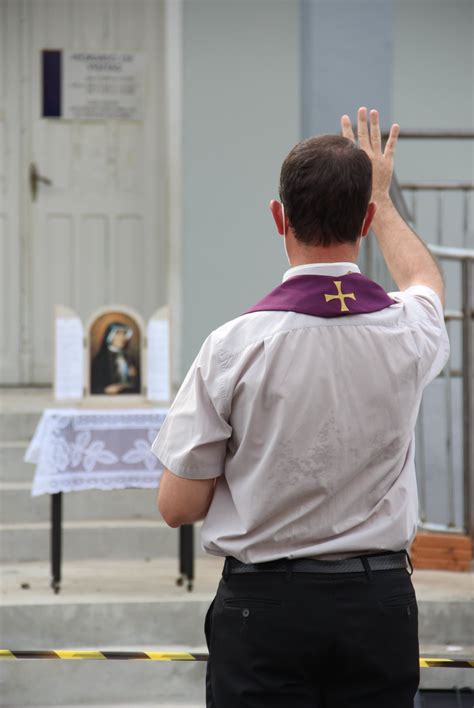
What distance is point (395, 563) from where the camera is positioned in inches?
64.7

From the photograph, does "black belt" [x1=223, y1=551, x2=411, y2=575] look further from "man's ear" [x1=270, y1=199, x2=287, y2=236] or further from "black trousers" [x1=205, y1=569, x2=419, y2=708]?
"man's ear" [x1=270, y1=199, x2=287, y2=236]

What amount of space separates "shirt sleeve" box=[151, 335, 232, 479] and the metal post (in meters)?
3.20

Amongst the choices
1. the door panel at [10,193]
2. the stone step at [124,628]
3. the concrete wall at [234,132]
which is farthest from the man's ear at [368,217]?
the door panel at [10,193]

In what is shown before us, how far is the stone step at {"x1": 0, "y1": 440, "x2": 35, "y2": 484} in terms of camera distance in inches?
207

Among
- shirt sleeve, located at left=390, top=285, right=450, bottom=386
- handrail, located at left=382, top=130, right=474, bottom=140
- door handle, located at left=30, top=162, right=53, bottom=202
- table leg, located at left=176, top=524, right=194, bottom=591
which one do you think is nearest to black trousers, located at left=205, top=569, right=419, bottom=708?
shirt sleeve, located at left=390, top=285, right=450, bottom=386

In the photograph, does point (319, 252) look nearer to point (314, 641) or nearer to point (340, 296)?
point (340, 296)

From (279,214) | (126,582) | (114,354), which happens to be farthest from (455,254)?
(279,214)

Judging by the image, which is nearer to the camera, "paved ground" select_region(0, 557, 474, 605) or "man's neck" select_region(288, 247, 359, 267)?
"man's neck" select_region(288, 247, 359, 267)

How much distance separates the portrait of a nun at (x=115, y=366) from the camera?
4.62 meters

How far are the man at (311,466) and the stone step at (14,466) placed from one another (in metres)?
3.75

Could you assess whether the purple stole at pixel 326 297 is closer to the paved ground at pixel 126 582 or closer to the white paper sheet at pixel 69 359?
the paved ground at pixel 126 582

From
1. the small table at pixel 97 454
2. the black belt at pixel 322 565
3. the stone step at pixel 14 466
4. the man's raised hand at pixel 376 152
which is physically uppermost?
the man's raised hand at pixel 376 152

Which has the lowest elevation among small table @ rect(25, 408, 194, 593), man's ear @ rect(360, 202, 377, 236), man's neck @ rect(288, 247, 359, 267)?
small table @ rect(25, 408, 194, 593)

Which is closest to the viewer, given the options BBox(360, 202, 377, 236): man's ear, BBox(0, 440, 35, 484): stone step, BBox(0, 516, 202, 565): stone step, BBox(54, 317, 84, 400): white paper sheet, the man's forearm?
BBox(360, 202, 377, 236): man's ear
